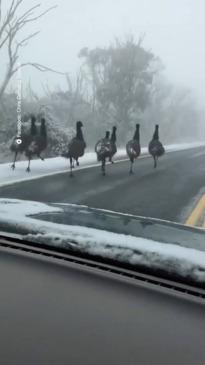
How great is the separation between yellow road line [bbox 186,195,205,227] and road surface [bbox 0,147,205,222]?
131 millimetres

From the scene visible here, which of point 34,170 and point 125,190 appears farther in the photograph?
point 34,170

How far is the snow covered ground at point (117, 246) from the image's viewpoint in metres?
2.07

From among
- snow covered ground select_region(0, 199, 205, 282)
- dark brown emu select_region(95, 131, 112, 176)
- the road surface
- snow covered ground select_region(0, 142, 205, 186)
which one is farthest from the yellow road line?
dark brown emu select_region(95, 131, 112, 176)

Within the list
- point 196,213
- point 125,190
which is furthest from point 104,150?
point 196,213

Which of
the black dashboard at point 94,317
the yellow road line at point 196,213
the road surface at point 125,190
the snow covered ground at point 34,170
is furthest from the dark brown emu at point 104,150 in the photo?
the black dashboard at point 94,317

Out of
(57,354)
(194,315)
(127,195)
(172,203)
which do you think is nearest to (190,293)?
(194,315)

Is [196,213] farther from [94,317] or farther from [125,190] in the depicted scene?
[94,317]

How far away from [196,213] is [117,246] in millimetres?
8720

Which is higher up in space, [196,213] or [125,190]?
[196,213]

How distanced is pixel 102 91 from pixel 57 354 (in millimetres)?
55205

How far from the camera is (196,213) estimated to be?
10.8 metres

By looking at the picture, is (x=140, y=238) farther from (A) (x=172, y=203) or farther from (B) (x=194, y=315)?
(A) (x=172, y=203)

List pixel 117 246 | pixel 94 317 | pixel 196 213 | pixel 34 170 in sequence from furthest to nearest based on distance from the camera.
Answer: pixel 34 170, pixel 196 213, pixel 117 246, pixel 94 317

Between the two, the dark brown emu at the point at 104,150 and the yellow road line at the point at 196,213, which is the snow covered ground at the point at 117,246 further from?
the dark brown emu at the point at 104,150
